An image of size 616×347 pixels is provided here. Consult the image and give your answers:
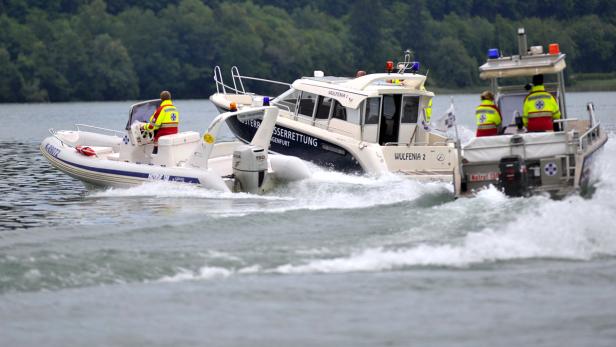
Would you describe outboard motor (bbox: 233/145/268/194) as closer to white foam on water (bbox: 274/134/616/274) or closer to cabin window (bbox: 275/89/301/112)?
cabin window (bbox: 275/89/301/112)

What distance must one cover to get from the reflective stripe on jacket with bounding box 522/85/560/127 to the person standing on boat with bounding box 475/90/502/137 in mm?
429

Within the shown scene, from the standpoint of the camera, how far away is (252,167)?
1941cm

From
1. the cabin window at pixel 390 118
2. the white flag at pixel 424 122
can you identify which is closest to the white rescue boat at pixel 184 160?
the cabin window at pixel 390 118

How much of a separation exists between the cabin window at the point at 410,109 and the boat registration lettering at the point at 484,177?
20.0 ft

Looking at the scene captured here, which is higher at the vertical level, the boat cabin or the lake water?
the boat cabin

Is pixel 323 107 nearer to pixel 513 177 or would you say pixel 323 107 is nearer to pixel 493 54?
pixel 493 54

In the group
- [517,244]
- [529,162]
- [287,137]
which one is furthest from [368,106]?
[517,244]

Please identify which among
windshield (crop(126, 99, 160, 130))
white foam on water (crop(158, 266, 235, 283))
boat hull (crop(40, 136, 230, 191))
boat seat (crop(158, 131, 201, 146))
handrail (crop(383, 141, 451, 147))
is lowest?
white foam on water (crop(158, 266, 235, 283))

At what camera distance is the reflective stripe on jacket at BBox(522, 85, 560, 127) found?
1678 cm

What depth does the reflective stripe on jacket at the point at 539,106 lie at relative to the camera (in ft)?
55.1

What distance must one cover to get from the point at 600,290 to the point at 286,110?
12.2 m

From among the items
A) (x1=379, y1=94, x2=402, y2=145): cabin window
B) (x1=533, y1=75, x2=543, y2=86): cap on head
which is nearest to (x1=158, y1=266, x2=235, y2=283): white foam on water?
(x1=533, y1=75, x2=543, y2=86): cap on head

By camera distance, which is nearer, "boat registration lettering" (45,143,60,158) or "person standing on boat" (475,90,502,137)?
"person standing on boat" (475,90,502,137)

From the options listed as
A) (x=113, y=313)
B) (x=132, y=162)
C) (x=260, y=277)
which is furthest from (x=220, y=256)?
(x=132, y=162)
